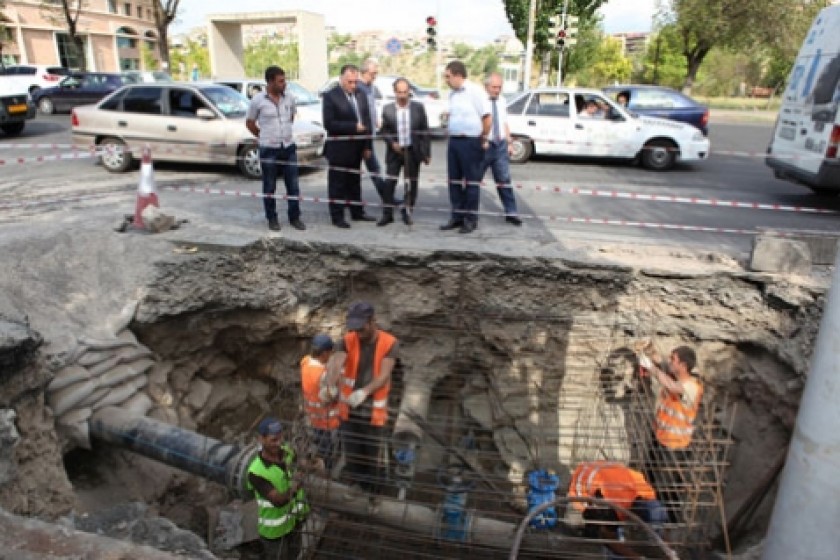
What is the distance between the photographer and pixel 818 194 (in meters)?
9.23

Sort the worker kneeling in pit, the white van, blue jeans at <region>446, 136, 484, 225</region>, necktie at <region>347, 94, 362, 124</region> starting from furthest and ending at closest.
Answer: the white van → necktie at <region>347, 94, 362, 124</region> → blue jeans at <region>446, 136, 484, 225</region> → the worker kneeling in pit

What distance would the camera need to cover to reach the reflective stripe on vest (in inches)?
148

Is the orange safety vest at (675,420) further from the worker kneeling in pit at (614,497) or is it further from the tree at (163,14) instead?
the tree at (163,14)

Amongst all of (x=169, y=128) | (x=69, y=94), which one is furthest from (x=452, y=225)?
(x=69, y=94)

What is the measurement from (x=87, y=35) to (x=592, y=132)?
4074 cm

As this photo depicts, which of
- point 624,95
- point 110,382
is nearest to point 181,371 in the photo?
point 110,382

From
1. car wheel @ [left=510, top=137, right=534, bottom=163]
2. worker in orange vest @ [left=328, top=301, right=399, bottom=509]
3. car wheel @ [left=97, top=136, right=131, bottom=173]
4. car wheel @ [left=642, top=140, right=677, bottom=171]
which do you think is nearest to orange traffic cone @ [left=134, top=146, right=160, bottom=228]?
worker in orange vest @ [left=328, top=301, right=399, bottom=509]

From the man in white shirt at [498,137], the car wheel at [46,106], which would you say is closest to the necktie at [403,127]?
the man in white shirt at [498,137]

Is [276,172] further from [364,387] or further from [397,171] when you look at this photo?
[364,387]

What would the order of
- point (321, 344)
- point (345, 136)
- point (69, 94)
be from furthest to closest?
point (69, 94), point (345, 136), point (321, 344)

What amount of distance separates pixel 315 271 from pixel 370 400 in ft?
6.95

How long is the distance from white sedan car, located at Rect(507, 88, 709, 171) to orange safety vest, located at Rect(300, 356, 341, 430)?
342 inches

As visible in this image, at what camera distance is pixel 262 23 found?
22.8m

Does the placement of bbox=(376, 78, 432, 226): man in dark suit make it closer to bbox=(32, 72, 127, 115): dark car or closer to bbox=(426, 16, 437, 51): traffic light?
bbox=(426, 16, 437, 51): traffic light
